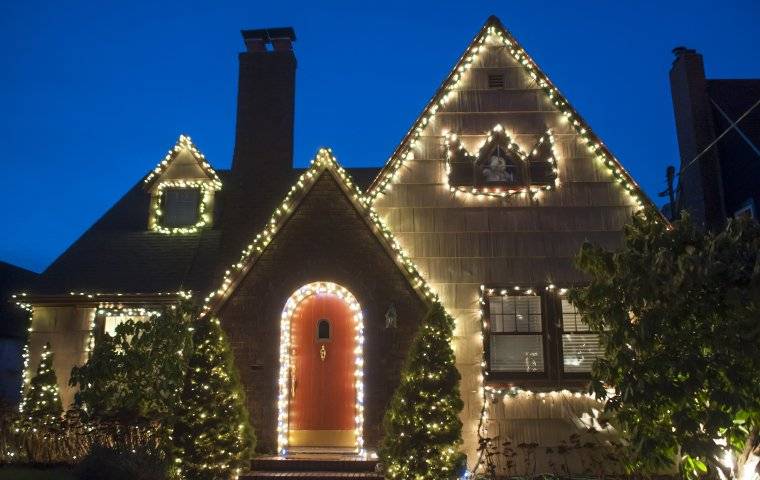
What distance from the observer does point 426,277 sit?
1221 cm

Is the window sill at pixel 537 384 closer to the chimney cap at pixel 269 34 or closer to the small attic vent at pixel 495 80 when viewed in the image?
the small attic vent at pixel 495 80

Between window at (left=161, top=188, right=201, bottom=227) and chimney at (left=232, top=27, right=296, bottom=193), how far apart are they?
1.49m

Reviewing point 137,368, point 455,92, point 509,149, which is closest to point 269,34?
point 455,92

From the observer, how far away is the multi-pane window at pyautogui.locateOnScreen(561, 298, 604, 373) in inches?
471

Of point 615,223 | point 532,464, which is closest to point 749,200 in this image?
point 615,223

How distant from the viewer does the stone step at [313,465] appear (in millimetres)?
10297

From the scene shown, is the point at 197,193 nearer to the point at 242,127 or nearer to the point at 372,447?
the point at 242,127

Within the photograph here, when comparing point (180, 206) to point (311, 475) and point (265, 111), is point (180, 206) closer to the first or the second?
point (265, 111)

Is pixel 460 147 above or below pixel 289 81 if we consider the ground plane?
below

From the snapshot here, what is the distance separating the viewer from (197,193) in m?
15.9

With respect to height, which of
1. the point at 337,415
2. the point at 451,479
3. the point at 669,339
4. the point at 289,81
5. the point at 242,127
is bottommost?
the point at 451,479

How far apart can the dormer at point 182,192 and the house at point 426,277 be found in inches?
59.6

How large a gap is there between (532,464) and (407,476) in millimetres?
2901

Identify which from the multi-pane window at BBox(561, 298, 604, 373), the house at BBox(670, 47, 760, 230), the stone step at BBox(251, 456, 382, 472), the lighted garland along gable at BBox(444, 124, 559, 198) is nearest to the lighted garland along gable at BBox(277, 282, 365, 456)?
the stone step at BBox(251, 456, 382, 472)
